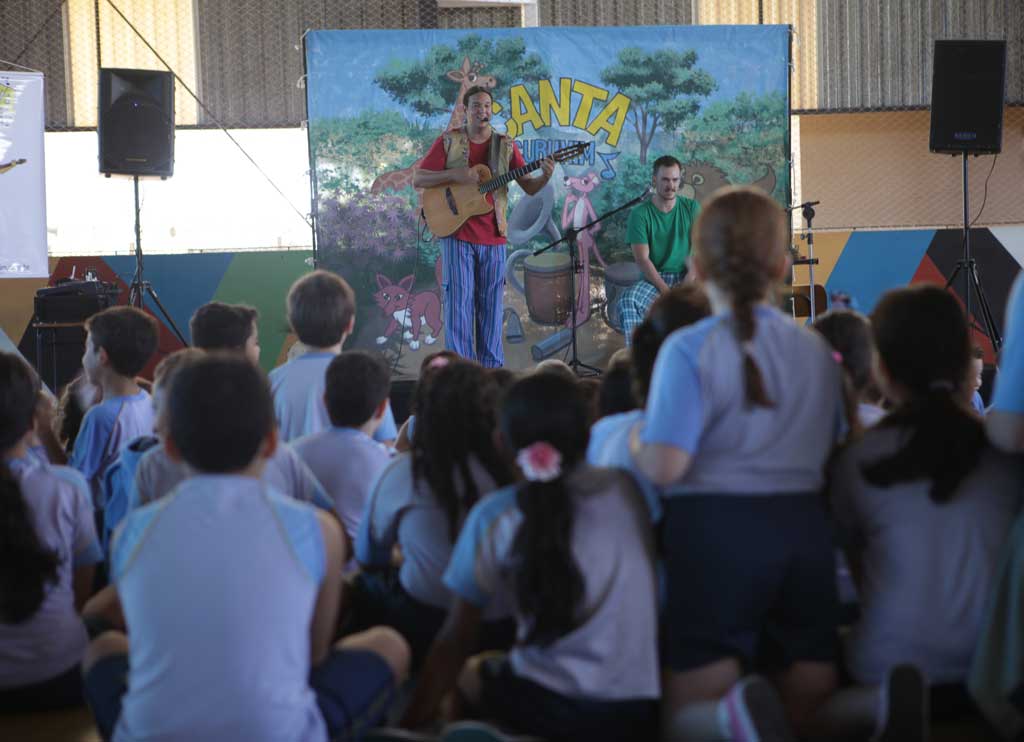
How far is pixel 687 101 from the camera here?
667cm

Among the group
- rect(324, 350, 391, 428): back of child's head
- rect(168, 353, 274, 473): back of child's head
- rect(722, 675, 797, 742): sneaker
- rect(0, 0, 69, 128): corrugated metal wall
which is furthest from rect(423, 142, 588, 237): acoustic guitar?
rect(0, 0, 69, 128): corrugated metal wall

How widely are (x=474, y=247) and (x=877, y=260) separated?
10.4 ft

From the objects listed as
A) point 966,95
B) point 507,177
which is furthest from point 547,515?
point 966,95

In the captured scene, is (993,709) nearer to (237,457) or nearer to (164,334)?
(237,457)

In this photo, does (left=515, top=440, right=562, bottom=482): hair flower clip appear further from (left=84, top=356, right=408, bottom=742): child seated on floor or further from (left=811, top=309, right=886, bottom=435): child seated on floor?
(left=811, top=309, right=886, bottom=435): child seated on floor

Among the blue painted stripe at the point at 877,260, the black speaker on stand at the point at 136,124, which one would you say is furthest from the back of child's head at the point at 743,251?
the blue painted stripe at the point at 877,260

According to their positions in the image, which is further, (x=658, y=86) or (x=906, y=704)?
(x=658, y=86)

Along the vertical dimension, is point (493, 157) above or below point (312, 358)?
above

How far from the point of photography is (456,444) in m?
2.13

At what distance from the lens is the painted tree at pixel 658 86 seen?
6664 mm

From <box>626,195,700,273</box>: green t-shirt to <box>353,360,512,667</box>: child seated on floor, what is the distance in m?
3.90

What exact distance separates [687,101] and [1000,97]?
1.75 m

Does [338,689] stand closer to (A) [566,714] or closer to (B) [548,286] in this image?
(A) [566,714]

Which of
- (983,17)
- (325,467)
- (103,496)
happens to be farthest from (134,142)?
(983,17)
